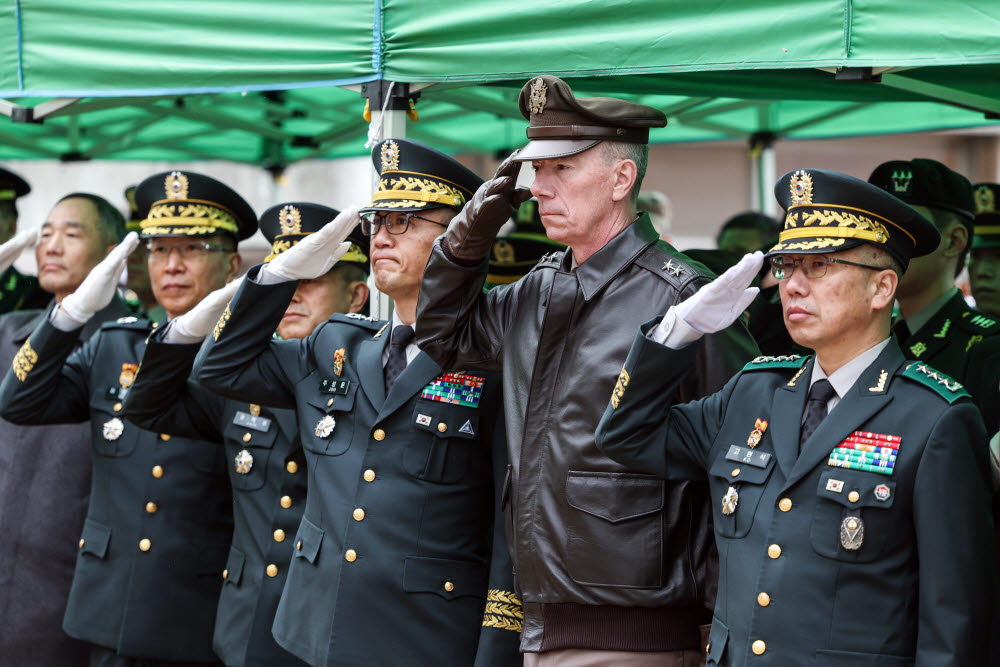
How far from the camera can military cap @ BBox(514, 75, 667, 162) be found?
312 centimetres

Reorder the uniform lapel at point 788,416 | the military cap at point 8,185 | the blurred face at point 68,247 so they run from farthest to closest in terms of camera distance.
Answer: the military cap at point 8,185
the blurred face at point 68,247
the uniform lapel at point 788,416

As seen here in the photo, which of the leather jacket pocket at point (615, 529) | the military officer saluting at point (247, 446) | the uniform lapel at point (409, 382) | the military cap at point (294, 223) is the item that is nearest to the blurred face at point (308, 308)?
the military officer saluting at point (247, 446)

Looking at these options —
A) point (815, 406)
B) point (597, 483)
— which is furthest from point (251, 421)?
point (815, 406)

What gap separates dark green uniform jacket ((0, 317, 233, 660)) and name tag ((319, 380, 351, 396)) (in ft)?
2.67

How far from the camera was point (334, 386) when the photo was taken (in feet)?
12.3

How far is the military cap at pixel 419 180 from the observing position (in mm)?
3652

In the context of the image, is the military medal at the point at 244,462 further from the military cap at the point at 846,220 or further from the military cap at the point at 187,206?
the military cap at the point at 846,220

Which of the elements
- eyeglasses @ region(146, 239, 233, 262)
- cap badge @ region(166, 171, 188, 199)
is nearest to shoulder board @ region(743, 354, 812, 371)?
eyeglasses @ region(146, 239, 233, 262)

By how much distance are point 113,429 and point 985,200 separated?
3.33m

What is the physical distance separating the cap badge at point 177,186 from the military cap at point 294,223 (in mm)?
294

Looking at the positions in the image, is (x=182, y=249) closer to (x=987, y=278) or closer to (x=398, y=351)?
(x=398, y=351)

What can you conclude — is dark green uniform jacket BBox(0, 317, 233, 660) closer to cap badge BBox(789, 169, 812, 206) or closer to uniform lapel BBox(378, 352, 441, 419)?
uniform lapel BBox(378, 352, 441, 419)

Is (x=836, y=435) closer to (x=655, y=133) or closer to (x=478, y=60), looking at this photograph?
(x=478, y=60)

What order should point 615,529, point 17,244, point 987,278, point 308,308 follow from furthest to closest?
point 17,244 < point 987,278 < point 308,308 < point 615,529
